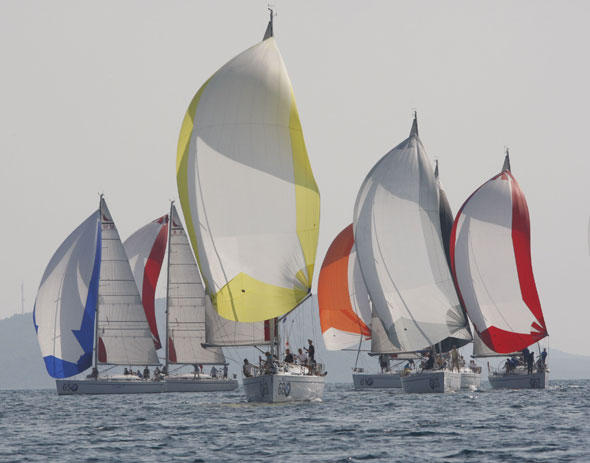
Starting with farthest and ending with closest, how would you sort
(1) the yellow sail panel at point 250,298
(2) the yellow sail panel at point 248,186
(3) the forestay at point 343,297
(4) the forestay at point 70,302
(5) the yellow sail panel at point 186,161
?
(3) the forestay at point 343,297, (4) the forestay at point 70,302, (5) the yellow sail panel at point 186,161, (1) the yellow sail panel at point 250,298, (2) the yellow sail panel at point 248,186

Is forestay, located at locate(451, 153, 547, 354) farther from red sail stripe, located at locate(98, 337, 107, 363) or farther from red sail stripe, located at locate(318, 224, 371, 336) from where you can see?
red sail stripe, located at locate(98, 337, 107, 363)

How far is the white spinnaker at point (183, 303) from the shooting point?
7081 cm

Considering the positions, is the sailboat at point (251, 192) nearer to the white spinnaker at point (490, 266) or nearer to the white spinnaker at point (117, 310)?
the white spinnaker at point (490, 266)

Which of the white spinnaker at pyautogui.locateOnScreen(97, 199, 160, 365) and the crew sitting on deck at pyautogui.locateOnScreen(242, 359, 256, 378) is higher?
the white spinnaker at pyautogui.locateOnScreen(97, 199, 160, 365)

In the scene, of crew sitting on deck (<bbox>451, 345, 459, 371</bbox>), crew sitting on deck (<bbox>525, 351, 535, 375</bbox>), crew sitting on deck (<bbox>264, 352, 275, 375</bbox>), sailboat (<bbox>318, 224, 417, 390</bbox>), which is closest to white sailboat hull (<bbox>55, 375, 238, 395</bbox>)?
sailboat (<bbox>318, 224, 417, 390</bbox>)

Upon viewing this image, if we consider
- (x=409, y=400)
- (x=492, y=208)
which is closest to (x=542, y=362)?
(x=492, y=208)

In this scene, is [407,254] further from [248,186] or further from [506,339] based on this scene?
[248,186]

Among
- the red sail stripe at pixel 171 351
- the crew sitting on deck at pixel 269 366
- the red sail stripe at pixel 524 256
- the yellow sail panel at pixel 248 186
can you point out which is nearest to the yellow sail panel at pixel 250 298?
the yellow sail panel at pixel 248 186

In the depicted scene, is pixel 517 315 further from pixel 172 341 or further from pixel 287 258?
pixel 172 341

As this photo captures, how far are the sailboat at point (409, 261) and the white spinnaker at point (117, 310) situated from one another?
16.7 m

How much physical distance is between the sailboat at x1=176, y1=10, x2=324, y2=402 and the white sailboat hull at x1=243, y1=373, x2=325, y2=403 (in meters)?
0.05

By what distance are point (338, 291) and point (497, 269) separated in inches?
647

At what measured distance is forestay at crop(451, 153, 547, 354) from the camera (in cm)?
5741

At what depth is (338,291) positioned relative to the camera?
71938mm
